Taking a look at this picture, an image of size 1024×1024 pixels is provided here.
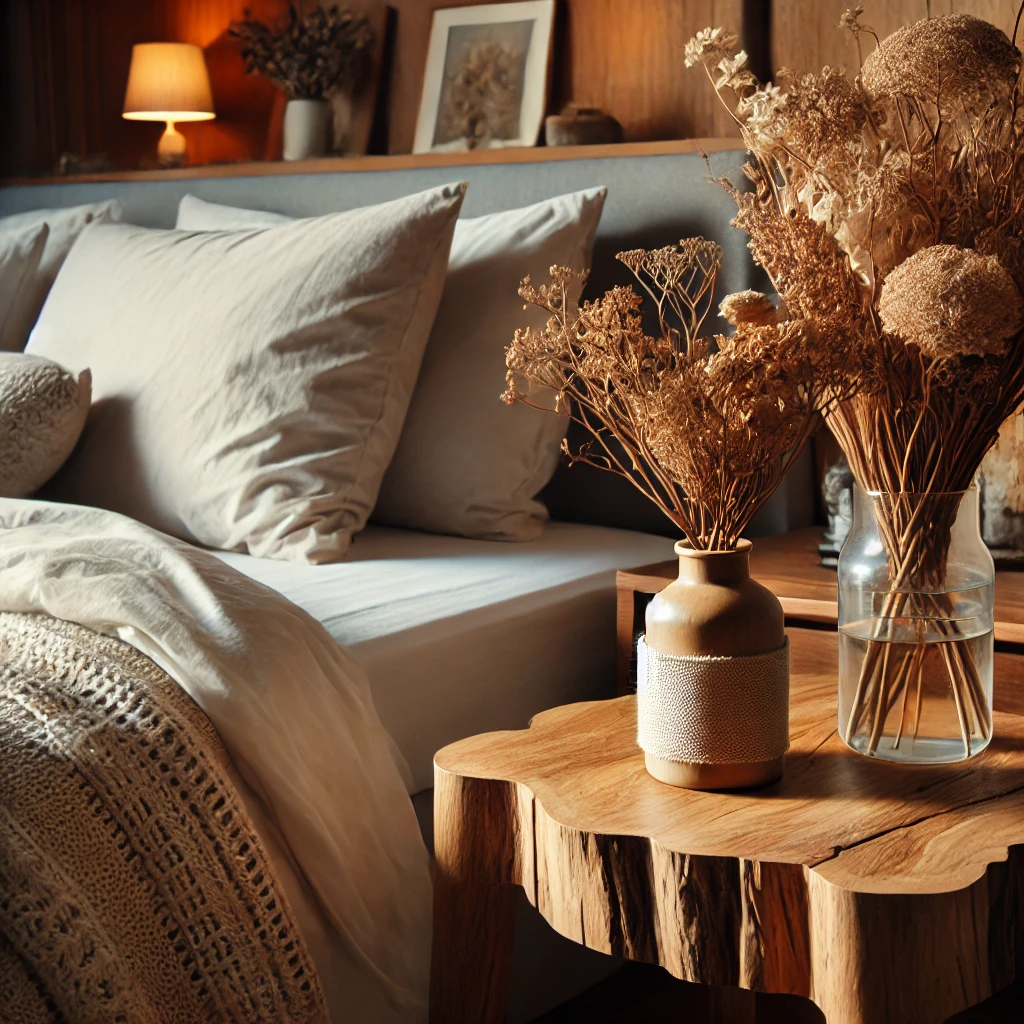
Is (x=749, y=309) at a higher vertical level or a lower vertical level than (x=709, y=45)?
lower

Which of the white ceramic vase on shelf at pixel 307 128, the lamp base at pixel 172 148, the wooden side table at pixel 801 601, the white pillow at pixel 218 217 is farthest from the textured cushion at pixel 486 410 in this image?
the lamp base at pixel 172 148

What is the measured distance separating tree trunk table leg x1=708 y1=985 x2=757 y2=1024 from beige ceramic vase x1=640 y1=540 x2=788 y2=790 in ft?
1.70

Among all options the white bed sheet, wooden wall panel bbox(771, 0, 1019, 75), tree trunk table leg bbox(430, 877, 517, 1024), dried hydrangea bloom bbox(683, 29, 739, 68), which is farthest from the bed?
dried hydrangea bloom bbox(683, 29, 739, 68)

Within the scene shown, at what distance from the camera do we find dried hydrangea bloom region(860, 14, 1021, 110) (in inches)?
38.2

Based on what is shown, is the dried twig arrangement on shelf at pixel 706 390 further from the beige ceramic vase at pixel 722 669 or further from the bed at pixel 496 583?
the bed at pixel 496 583

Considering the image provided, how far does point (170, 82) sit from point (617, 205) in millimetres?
1381

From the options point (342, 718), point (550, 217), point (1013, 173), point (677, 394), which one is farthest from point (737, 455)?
point (550, 217)

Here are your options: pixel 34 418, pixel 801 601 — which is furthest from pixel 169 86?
pixel 801 601

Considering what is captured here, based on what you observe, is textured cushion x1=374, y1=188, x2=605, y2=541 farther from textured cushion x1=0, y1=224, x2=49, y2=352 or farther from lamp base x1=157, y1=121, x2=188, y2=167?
lamp base x1=157, y1=121, x2=188, y2=167

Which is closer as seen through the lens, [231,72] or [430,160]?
[430,160]

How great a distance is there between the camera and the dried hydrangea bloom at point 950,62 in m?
0.97

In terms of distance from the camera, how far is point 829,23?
199 cm

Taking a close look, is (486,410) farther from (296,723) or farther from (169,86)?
(169,86)

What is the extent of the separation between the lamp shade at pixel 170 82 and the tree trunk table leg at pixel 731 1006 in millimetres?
2260
